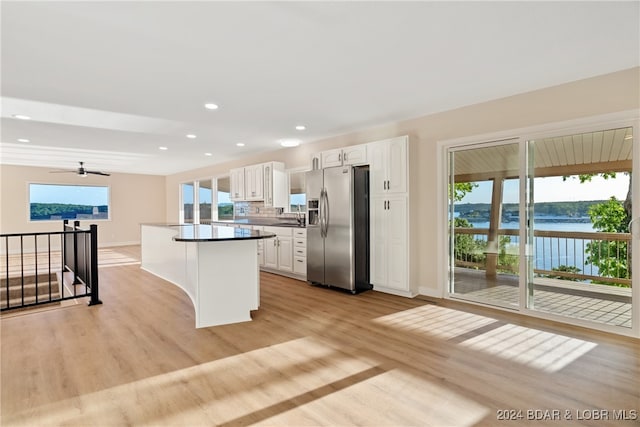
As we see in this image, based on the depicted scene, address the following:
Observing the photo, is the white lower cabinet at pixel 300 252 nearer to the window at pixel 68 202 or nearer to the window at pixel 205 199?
the window at pixel 205 199

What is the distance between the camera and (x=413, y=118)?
454 centimetres

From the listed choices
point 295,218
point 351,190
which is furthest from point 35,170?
point 351,190

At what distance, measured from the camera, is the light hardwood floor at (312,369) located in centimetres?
194

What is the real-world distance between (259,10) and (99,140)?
5.21m

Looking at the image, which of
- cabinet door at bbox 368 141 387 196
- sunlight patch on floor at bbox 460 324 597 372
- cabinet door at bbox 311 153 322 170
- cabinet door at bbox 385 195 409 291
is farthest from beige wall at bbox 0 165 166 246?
sunlight patch on floor at bbox 460 324 597 372

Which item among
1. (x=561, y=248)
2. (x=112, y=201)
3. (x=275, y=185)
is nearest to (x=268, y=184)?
(x=275, y=185)

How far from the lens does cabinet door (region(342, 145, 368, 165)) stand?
4.86m

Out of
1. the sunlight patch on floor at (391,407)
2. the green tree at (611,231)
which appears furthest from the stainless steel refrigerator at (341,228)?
the green tree at (611,231)

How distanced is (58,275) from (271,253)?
4066 millimetres

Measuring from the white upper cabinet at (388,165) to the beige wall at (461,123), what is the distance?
0.43ft

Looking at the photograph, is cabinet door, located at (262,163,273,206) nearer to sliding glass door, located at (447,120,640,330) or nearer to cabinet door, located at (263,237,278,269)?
A: cabinet door, located at (263,237,278,269)

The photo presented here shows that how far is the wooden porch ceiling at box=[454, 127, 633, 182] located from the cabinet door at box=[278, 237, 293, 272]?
9.69ft

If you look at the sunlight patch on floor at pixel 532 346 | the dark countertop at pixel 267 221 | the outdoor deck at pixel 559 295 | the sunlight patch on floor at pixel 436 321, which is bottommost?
the sunlight patch on floor at pixel 532 346

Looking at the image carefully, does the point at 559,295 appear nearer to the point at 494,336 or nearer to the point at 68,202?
the point at 494,336
